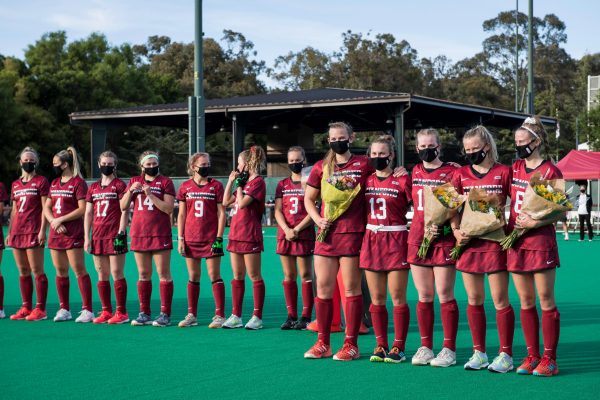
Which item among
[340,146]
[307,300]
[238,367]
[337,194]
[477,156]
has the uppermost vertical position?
[340,146]

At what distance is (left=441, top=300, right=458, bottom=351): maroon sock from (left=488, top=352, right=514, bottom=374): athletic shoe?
43 centimetres

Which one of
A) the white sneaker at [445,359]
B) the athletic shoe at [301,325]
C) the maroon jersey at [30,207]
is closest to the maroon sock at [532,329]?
the white sneaker at [445,359]

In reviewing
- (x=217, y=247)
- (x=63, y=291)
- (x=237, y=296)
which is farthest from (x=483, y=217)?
(x=63, y=291)

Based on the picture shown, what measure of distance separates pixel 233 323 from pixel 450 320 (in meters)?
2.96

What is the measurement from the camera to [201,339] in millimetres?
8578

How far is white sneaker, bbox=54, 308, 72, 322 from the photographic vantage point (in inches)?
388

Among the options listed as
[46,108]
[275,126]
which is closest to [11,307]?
[275,126]

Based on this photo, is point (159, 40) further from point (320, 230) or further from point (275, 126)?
point (320, 230)

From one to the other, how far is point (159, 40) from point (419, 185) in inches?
2721

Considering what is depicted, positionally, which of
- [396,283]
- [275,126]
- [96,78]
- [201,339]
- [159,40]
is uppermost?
[159,40]

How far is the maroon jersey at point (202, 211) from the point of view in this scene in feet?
30.9

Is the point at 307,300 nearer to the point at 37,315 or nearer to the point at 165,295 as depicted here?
the point at 165,295

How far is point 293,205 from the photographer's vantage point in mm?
9422

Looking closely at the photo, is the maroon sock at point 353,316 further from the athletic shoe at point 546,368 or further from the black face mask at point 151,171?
the black face mask at point 151,171
